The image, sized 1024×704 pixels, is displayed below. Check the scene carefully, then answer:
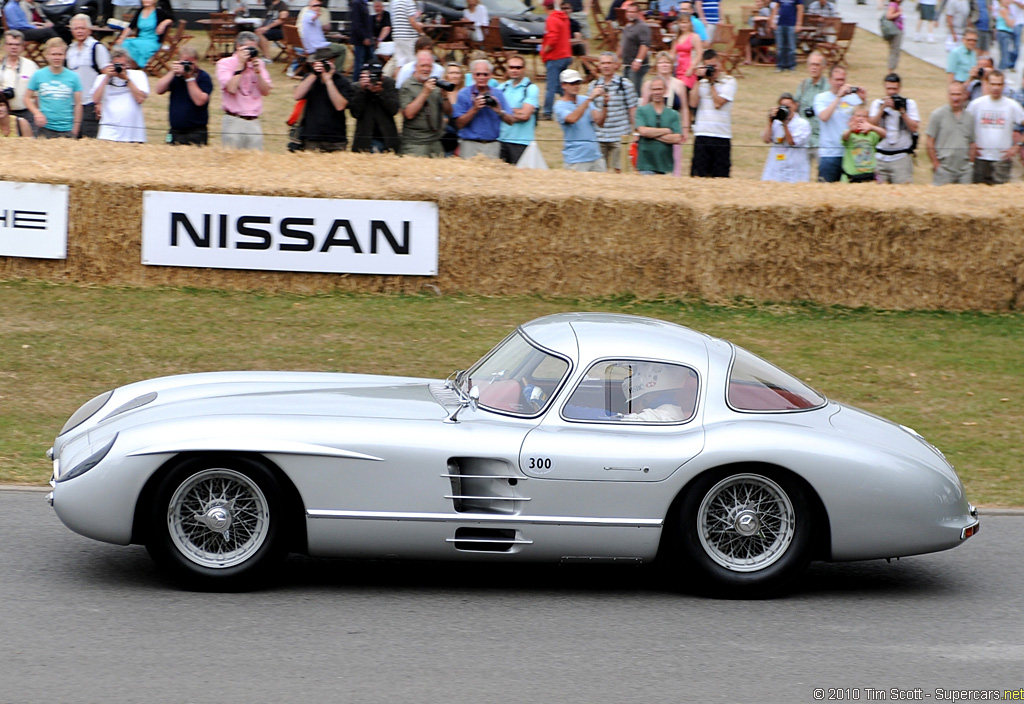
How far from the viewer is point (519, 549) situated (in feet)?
18.4

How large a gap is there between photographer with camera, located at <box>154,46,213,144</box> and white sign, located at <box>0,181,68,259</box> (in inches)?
72.0

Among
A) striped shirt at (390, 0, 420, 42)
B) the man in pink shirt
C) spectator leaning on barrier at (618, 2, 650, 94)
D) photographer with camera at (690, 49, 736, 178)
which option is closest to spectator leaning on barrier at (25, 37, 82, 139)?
the man in pink shirt

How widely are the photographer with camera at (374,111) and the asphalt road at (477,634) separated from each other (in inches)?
292

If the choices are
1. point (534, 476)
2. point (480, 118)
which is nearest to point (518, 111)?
point (480, 118)

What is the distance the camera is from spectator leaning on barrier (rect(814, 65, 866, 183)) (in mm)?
13406

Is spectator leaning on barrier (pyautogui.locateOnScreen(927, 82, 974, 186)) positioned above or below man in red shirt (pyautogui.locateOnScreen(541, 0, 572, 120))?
below

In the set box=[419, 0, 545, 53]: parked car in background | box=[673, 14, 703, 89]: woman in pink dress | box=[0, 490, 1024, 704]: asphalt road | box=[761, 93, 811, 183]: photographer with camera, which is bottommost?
box=[0, 490, 1024, 704]: asphalt road

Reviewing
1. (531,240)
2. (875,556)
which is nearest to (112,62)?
(531,240)

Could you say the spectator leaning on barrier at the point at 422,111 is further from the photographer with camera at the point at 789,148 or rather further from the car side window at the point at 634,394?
the car side window at the point at 634,394

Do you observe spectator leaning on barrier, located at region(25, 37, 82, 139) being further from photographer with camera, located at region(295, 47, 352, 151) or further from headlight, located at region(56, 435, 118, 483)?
headlight, located at region(56, 435, 118, 483)

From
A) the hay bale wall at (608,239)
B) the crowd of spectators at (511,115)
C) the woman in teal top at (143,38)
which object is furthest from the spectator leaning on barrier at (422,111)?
the woman in teal top at (143,38)

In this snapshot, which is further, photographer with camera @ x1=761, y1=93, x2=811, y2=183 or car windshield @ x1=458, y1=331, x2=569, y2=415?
photographer with camera @ x1=761, y1=93, x2=811, y2=183

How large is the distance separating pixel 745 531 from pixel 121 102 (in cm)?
969

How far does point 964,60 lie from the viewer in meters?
19.1
